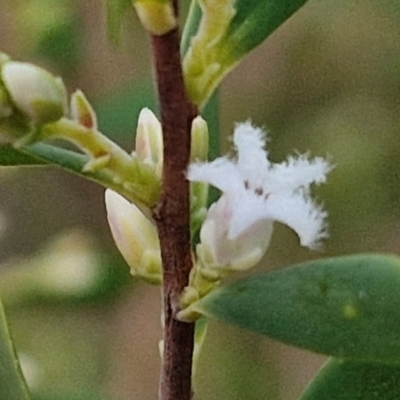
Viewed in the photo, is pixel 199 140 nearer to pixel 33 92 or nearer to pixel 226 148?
pixel 33 92

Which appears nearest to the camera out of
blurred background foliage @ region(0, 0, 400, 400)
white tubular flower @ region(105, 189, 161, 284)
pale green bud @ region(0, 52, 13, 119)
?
pale green bud @ region(0, 52, 13, 119)

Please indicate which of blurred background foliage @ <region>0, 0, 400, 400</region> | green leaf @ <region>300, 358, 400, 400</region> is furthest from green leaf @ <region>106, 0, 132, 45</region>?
blurred background foliage @ <region>0, 0, 400, 400</region>

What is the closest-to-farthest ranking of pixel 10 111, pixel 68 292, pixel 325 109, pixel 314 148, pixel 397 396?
pixel 10 111 → pixel 397 396 → pixel 68 292 → pixel 314 148 → pixel 325 109

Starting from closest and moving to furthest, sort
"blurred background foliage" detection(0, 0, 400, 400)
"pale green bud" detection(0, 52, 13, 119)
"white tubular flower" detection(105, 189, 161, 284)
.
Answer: "pale green bud" detection(0, 52, 13, 119) < "white tubular flower" detection(105, 189, 161, 284) < "blurred background foliage" detection(0, 0, 400, 400)

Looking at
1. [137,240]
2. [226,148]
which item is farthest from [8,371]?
[226,148]

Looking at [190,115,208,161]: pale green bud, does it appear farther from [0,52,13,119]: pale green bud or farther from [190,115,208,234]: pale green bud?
[0,52,13,119]: pale green bud

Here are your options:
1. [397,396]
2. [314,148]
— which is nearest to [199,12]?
[397,396]

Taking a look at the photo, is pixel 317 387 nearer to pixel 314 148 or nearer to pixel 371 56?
pixel 314 148
